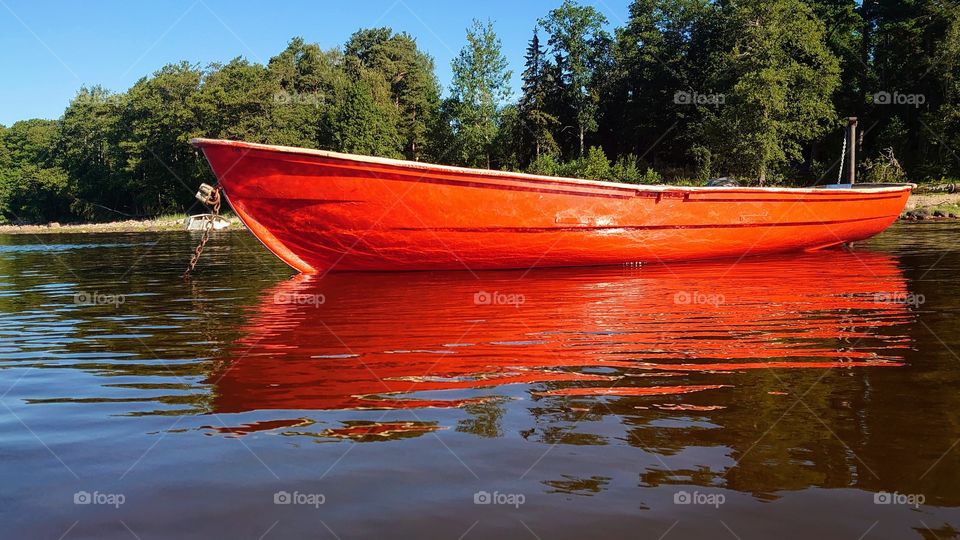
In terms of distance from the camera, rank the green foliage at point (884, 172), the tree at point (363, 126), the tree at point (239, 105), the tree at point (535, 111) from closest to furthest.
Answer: the green foliage at point (884, 172) < the tree at point (535, 111) < the tree at point (363, 126) < the tree at point (239, 105)

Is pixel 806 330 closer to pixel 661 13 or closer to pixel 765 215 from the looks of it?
pixel 765 215

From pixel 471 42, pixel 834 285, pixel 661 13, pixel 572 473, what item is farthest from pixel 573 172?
pixel 572 473

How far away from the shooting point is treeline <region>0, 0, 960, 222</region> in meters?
37.5

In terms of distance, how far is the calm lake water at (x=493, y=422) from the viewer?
6.75ft

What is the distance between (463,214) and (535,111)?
136 ft

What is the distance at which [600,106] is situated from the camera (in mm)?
53875

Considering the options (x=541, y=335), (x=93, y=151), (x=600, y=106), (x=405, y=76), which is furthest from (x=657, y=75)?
(x=93, y=151)

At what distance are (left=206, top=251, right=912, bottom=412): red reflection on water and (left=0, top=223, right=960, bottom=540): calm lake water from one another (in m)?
0.03

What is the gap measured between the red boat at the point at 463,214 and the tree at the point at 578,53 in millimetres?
40406

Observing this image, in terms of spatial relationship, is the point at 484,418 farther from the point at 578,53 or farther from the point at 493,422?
the point at 578,53

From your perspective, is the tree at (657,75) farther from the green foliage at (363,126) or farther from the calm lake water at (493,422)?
the calm lake water at (493,422)

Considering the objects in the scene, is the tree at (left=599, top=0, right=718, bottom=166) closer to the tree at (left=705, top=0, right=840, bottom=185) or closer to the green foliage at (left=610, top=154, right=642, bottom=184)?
the tree at (left=705, top=0, right=840, bottom=185)

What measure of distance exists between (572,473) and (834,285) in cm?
663

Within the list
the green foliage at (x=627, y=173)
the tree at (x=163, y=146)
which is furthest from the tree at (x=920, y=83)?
the tree at (x=163, y=146)
